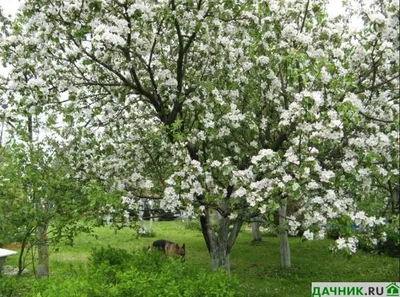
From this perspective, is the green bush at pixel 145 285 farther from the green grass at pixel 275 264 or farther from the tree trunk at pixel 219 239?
the tree trunk at pixel 219 239

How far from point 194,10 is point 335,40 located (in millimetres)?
2709

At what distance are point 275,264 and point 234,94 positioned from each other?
371 inches

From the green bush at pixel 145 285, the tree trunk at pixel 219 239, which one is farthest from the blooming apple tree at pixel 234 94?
the green bush at pixel 145 285

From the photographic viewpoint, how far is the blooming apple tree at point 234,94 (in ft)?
22.3

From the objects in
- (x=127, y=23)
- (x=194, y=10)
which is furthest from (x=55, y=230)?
(x=194, y=10)

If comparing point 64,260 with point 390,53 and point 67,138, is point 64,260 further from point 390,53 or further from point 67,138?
point 390,53

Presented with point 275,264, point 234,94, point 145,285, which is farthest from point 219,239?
point 275,264

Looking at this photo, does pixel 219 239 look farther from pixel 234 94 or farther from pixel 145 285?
pixel 145 285

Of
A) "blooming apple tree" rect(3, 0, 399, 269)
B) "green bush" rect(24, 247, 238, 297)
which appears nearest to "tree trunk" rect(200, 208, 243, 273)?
"blooming apple tree" rect(3, 0, 399, 269)

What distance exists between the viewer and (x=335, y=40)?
8.16 m

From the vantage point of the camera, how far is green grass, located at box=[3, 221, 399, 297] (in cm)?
1249

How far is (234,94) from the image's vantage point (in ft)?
27.1

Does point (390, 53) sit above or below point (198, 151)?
above

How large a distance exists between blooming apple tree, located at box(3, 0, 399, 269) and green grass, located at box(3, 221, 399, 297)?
2.52m
